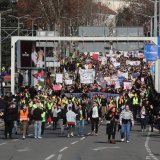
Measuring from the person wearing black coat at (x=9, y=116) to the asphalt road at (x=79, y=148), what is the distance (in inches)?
21.0

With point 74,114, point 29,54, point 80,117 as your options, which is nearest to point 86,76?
point 29,54

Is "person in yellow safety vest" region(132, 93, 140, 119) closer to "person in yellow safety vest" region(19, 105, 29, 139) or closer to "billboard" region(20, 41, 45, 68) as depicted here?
"person in yellow safety vest" region(19, 105, 29, 139)

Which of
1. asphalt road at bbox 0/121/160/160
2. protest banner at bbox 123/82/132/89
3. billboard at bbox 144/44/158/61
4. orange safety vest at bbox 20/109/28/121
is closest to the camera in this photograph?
asphalt road at bbox 0/121/160/160

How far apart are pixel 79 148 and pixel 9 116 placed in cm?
675

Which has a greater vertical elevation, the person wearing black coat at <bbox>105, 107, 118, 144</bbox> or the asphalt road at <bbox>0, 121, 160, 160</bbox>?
the person wearing black coat at <bbox>105, 107, 118, 144</bbox>

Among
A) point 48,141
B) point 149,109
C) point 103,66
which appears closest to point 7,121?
point 48,141

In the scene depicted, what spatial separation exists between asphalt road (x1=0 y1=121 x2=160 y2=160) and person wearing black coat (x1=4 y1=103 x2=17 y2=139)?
53 centimetres

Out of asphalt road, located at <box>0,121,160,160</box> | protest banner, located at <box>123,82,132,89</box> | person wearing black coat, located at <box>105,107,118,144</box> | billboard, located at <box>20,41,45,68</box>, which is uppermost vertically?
billboard, located at <box>20,41,45,68</box>

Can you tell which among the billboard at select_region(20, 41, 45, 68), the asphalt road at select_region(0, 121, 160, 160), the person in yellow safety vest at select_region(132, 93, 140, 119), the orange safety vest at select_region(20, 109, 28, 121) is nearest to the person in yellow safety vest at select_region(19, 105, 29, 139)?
the orange safety vest at select_region(20, 109, 28, 121)

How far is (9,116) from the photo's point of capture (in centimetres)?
3747

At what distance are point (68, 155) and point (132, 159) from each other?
247cm

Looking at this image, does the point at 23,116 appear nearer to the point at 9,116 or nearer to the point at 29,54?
the point at 9,116

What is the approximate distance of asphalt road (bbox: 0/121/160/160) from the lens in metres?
27.5

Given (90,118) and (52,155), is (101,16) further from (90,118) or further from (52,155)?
(52,155)
